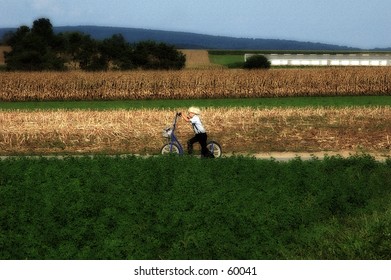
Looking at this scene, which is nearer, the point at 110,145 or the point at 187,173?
the point at 187,173

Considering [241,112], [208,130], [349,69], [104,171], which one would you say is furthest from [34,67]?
[104,171]

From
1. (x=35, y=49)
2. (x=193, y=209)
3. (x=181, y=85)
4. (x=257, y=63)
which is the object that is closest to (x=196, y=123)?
(x=193, y=209)

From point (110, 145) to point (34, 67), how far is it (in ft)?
163

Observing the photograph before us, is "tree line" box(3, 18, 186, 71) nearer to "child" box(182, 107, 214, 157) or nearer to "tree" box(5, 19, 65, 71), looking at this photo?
"tree" box(5, 19, 65, 71)

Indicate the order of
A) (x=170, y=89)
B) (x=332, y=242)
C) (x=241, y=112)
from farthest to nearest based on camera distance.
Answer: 1. (x=170, y=89)
2. (x=241, y=112)
3. (x=332, y=242)

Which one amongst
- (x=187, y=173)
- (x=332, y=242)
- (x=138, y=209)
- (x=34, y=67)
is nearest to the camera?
(x=332, y=242)

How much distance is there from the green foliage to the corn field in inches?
1302

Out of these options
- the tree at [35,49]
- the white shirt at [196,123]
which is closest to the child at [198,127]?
the white shirt at [196,123]

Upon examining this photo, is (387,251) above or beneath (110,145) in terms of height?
above

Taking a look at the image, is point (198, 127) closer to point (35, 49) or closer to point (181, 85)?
point (181, 85)

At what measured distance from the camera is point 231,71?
50750 millimetres

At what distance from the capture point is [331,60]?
350 feet

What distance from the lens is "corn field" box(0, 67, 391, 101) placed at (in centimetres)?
4894
